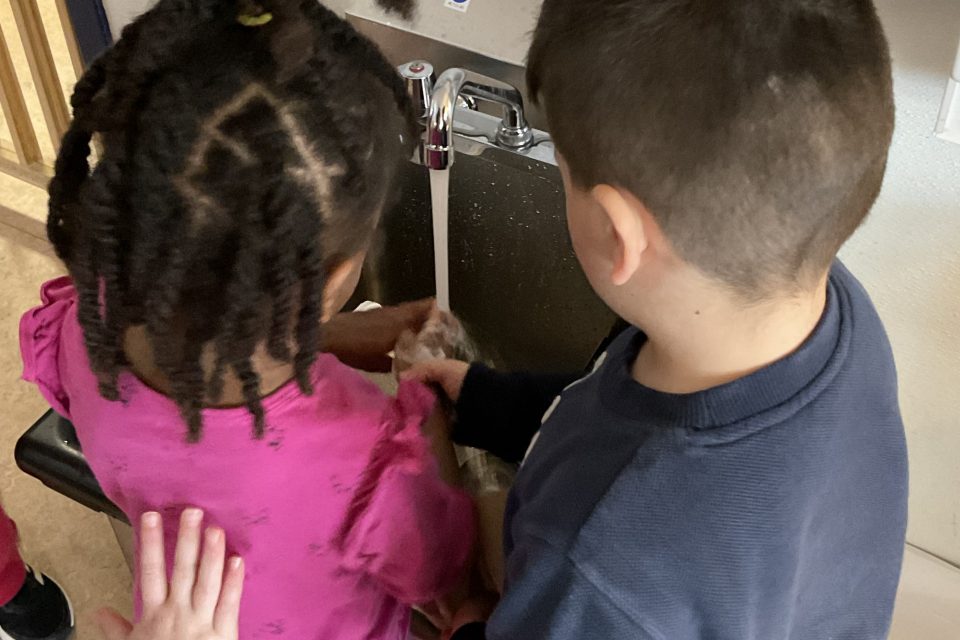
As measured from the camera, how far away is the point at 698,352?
1.98ft

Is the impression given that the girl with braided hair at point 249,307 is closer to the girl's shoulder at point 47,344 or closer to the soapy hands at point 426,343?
the girl's shoulder at point 47,344

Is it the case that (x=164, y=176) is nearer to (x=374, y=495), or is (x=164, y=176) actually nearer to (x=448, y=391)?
(x=374, y=495)

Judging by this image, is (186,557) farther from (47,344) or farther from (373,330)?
(373,330)

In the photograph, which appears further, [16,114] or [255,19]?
[16,114]

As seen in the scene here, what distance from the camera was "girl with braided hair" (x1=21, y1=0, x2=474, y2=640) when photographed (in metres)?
0.56

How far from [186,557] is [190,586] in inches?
1.1

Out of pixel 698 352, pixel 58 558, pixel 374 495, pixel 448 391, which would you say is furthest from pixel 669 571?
pixel 58 558

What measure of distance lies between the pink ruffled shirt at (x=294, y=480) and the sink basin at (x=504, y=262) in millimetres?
346

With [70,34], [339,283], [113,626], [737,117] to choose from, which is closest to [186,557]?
[113,626]

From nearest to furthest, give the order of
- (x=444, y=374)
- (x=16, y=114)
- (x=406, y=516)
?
1. (x=406, y=516)
2. (x=444, y=374)
3. (x=16, y=114)

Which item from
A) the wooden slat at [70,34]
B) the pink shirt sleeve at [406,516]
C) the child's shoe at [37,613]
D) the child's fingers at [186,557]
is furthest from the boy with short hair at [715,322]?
the wooden slat at [70,34]

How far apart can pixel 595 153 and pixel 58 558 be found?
1.34 m

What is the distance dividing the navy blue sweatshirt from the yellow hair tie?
339mm

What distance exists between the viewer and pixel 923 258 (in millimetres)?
997
